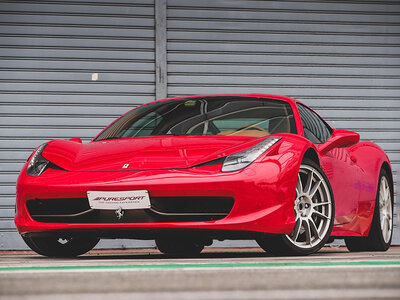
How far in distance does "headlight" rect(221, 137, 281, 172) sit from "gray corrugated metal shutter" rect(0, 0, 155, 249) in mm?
4355

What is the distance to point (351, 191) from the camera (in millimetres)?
5234

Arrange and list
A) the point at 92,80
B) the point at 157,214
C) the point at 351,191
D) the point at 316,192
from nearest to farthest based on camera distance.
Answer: the point at 157,214, the point at 316,192, the point at 351,191, the point at 92,80

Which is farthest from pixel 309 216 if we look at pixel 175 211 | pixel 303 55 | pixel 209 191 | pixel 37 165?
pixel 303 55

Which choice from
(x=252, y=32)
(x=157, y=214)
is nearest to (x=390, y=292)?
(x=157, y=214)

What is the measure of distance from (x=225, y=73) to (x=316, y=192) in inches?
162

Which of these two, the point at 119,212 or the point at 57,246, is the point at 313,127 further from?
the point at 57,246

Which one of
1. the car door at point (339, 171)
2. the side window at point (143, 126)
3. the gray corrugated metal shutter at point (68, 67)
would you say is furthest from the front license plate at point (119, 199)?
the gray corrugated metal shutter at point (68, 67)

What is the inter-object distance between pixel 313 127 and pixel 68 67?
392 centimetres

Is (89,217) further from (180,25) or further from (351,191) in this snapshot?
(180,25)

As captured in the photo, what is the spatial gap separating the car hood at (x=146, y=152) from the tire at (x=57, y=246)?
528 mm

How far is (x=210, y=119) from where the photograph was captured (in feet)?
16.6

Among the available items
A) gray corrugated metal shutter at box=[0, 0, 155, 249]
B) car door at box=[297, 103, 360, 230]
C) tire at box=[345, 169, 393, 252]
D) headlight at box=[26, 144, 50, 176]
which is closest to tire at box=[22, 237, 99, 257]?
headlight at box=[26, 144, 50, 176]

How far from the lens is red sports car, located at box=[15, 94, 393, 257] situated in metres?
3.96

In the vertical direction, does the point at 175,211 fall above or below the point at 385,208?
above
